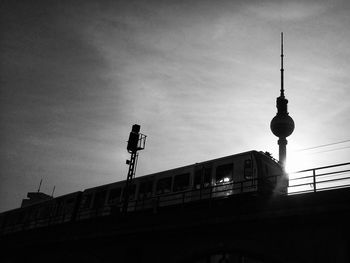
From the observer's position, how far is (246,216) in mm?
13156

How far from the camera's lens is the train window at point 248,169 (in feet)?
61.8

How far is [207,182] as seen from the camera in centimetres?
2033

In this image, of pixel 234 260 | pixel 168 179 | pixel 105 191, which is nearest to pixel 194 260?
pixel 234 260

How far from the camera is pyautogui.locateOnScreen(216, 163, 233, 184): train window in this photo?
1956 centimetres

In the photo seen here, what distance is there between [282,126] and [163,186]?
38.7 m

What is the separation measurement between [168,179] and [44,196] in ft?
264

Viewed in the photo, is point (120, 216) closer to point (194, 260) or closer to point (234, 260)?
point (194, 260)

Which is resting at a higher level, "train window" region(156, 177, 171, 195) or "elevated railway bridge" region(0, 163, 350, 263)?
"train window" region(156, 177, 171, 195)

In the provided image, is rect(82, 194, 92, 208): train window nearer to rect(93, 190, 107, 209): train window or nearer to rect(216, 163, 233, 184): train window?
rect(93, 190, 107, 209): train window

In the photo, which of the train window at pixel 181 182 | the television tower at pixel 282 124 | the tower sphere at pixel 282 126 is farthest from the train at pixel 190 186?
the tower sphere at pixel 282 126

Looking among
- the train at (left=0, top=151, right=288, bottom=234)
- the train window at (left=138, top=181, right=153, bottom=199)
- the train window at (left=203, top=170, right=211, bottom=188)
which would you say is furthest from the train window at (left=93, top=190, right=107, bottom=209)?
the train window at (left=203, top=170, right=211, bottom=188)

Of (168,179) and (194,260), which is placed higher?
(168,179)

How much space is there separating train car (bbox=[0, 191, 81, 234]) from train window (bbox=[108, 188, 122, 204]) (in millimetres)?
3035

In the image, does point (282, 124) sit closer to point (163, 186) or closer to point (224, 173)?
point (163, 186)
